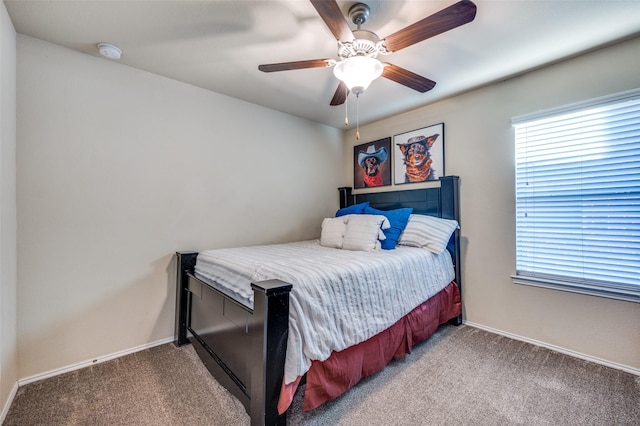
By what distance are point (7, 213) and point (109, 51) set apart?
1296mm

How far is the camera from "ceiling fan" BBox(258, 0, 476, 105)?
1223 mm

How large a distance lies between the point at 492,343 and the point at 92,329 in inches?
128

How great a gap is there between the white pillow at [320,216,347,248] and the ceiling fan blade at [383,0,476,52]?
1630mm

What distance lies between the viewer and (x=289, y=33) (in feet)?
6.06

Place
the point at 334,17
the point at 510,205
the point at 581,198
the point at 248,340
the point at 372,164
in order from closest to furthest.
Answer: the point at 334,17
the point at 248,340
the point at 581,198
the point at 510,205
the point at 372,164

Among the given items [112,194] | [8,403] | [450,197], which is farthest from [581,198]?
[8,403]

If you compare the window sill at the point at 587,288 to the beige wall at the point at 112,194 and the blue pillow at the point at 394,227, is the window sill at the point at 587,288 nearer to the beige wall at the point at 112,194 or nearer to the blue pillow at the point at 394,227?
the blue pillow at the point at 394,227

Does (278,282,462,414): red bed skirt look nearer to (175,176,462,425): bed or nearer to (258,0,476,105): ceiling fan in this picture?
(175,176,462,425): bed

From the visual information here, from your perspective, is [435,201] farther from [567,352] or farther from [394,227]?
[567,352]

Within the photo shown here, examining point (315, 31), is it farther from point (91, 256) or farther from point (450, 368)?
point (450, 368)

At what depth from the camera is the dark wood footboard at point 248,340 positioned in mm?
1278

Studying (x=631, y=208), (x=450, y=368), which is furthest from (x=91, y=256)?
(x=631, y=208)

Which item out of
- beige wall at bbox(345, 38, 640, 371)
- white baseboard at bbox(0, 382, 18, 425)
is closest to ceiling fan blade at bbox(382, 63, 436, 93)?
beige wall at bbox(345, 38, 640, 371)

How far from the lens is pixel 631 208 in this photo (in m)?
1.92
